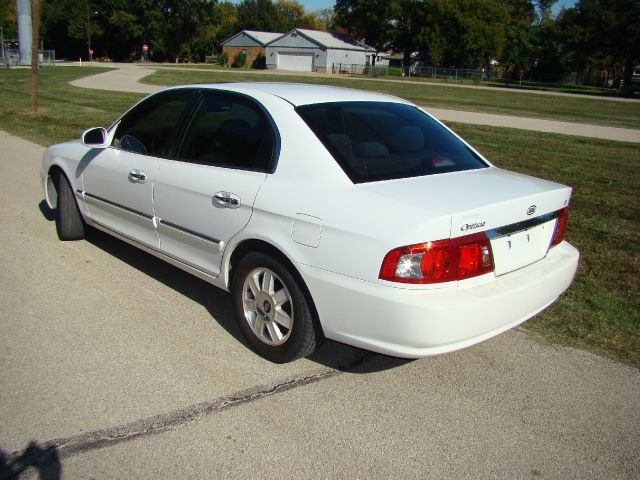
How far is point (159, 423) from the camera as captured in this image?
301 cm

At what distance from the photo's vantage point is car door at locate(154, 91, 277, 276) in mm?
3627

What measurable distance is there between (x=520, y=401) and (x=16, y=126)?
1375cm

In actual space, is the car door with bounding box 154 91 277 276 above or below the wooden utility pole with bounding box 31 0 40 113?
below

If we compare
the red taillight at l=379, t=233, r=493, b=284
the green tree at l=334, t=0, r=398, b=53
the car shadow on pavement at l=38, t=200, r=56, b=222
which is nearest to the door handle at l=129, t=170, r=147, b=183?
the red taillight at l=379, t=233, r=493, b=284

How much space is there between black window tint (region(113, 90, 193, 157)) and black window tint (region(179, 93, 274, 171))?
228 mm

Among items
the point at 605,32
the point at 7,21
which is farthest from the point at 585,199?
the point at 7,21

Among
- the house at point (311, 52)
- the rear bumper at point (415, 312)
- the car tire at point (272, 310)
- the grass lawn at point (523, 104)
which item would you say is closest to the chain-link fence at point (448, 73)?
the house at point (311, 52)

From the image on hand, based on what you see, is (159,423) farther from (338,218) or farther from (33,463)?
(338,218)

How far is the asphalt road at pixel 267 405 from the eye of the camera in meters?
2.75

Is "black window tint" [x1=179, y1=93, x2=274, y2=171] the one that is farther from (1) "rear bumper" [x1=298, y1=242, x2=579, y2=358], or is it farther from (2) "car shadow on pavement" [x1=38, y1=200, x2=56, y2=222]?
(2) "car shadow on pavement" [x1=38, y1=200, x2=56, y2=222]

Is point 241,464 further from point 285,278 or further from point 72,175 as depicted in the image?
point 72,175

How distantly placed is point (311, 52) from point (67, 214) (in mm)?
73030

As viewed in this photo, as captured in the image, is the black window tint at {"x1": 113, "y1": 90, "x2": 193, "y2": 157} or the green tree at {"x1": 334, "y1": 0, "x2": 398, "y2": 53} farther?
the green tree at {"x1": 334, "y1": 0, "x2": 398, "y2": 53}

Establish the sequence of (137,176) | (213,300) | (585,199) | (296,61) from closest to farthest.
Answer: (137,176), (213,300), (585,199), (296,61)
